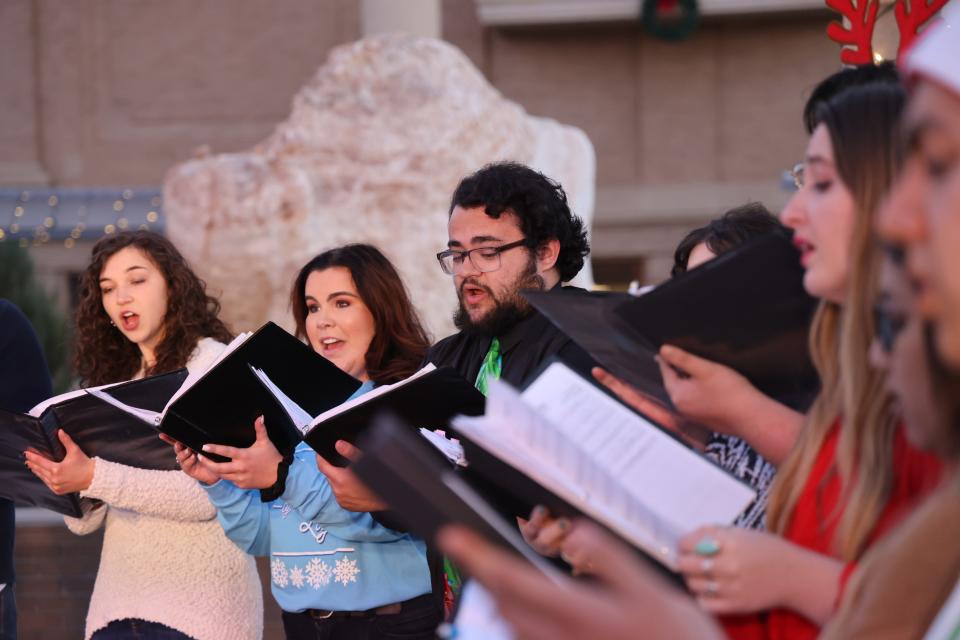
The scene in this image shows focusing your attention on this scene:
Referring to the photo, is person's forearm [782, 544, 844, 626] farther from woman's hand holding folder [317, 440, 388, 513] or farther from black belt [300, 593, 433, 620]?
black belt [300, 593, 433, 620]

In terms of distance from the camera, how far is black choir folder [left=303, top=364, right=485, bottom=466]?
7.75 feet

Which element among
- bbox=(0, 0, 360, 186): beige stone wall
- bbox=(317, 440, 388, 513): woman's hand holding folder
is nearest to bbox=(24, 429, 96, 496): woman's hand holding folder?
bbox=(317, 440, 388, 513): woman's hand holding folder

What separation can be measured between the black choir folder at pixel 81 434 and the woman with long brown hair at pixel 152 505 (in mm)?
34

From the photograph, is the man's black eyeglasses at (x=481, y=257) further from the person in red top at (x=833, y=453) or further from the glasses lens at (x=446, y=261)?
the person in red top at (x=833, y=453)

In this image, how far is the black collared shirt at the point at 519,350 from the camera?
285cm

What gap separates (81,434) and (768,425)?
1.98 m

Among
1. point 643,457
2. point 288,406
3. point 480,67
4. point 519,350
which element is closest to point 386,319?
point 519,350

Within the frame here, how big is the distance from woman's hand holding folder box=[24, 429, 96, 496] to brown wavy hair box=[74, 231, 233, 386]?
49cm

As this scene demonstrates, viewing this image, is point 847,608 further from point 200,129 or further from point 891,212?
point 200,129

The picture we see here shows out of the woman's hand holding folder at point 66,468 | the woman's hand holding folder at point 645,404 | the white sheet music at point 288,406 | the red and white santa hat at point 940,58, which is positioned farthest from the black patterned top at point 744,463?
the woman's hand holding folder at point 66,468

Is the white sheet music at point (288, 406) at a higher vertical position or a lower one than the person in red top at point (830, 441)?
lower

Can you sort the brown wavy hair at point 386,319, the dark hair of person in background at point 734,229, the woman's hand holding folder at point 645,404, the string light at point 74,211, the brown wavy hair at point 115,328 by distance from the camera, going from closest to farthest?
the woman's hand holding folder at point 645,404 → the dark hair of person in background at point 734,229 → the brown wavy hair at point 386,319 → the brown wavy hair at point 115,328 → the string light at point 74,211

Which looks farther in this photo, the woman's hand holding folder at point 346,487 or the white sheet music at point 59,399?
the white sheet music at point 59,399

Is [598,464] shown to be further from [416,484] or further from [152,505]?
[152,505]
